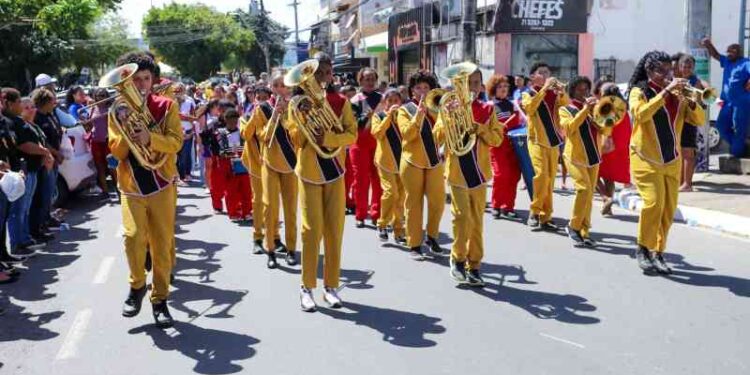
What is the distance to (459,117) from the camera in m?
6.69

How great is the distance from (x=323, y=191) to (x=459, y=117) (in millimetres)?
1385

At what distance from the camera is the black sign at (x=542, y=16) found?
21.4m

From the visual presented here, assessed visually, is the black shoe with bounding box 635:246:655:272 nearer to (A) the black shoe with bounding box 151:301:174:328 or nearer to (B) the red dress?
(B) the red dress

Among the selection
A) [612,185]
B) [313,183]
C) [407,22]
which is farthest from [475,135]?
[407,22]

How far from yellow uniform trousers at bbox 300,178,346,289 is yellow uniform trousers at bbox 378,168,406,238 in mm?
2539

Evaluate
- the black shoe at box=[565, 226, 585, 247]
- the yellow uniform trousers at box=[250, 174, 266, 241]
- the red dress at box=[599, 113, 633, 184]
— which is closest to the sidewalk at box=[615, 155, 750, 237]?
the red dress at box=[599, 113, 633, 184]

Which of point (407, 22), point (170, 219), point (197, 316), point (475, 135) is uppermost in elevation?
point (407, 22)

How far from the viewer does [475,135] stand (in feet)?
22.2

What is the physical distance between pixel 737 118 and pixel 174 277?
9469 millimetres

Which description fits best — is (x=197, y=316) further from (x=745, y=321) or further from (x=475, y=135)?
(x=745, y=321)

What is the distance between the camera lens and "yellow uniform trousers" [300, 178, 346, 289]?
6090 millimetres

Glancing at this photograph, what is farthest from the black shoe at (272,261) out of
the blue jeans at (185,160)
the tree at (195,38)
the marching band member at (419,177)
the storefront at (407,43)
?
the tree at (195,38)

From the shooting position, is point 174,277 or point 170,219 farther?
point 174,277

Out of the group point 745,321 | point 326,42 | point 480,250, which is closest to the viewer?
point 745,321
